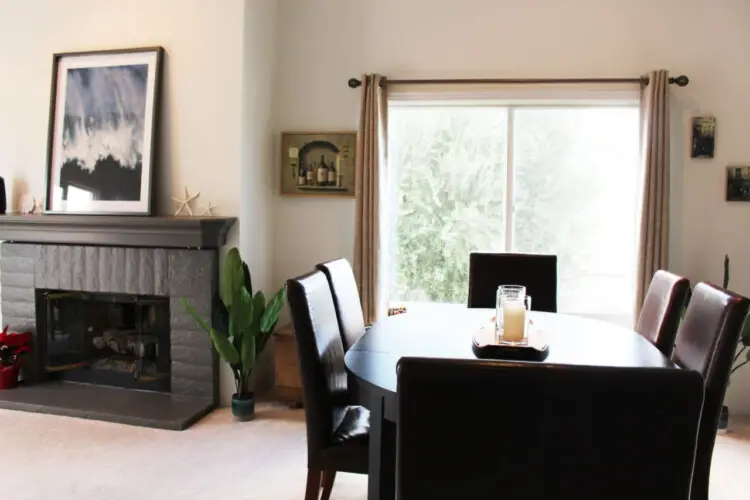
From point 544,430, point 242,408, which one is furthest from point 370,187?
point 544,430

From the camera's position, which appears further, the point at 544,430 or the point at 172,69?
the point at 172,69

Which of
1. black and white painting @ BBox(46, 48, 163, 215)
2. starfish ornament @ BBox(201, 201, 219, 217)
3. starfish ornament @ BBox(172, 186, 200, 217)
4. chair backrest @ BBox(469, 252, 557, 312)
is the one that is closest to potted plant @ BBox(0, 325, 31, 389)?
black and white painting @ BBox(46, 48, 163, 215)

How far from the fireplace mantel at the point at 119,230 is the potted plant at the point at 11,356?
0.62 metres

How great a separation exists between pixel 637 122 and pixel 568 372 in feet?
10.3

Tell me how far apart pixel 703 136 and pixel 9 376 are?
177 inches

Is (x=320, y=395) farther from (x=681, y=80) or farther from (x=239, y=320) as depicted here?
(x=681, y=80)

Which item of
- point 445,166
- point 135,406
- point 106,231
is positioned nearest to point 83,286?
point 106,231

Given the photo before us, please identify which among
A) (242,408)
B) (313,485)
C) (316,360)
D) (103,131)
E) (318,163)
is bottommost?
(242,408)

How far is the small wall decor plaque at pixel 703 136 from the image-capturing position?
3.51 m

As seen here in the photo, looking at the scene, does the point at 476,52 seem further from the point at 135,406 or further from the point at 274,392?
the point at 135,406

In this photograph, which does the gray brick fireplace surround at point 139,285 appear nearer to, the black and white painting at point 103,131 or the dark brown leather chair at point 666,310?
the black and white painting at point 103,131

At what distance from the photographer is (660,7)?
3537 mm

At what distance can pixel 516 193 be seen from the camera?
3.80 meters

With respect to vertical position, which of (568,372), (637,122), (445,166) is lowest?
(568,372)
